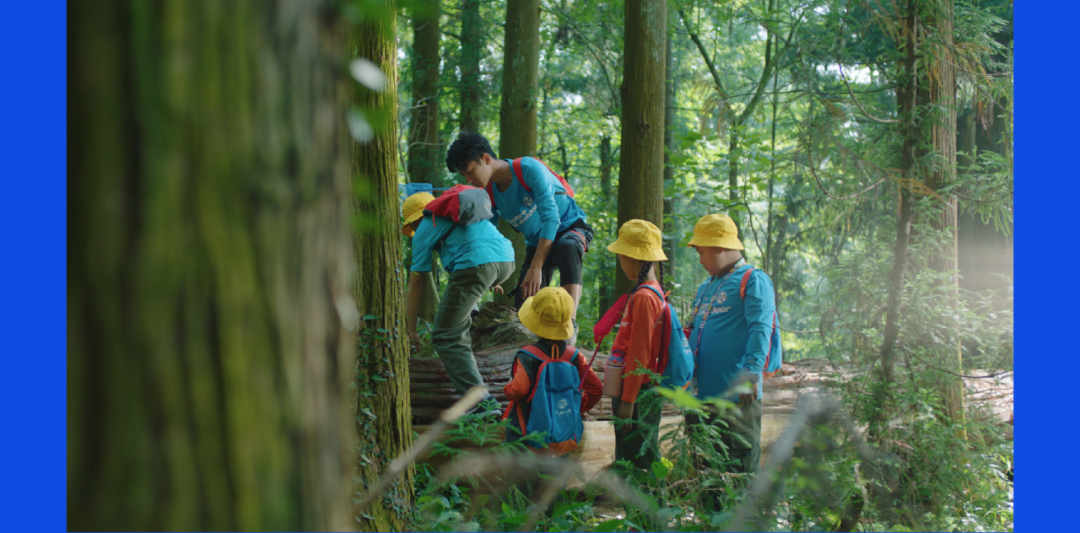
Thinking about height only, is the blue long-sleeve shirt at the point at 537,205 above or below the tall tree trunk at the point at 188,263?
above

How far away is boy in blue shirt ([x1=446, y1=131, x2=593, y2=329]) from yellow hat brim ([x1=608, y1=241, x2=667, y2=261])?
1012 mm

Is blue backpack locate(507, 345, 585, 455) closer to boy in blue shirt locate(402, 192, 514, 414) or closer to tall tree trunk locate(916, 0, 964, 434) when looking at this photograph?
boy in blue shirt locate(402, 192, 514, 414)

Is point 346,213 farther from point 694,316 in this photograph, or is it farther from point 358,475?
point 694,316

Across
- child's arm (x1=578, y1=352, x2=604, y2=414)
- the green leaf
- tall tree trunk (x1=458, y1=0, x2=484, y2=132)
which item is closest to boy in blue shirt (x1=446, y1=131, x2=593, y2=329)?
child's arm (x1=578, y1=352, x2=604, y2=414)

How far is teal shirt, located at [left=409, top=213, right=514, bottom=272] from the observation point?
16.0ft

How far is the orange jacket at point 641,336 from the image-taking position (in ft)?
12.2

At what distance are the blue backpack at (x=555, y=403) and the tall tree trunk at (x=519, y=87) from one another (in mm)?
4574

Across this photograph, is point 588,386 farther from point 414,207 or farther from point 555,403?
point 414,207

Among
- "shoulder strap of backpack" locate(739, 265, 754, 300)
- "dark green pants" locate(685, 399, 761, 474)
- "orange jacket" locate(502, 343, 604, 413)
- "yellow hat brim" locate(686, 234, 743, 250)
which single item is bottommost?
"dark green pants" locate(685, 399, 761, 474)

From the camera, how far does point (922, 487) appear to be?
138 inches

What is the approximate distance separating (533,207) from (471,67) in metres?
6.95

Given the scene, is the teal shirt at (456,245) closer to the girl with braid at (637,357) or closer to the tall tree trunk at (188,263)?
the girl with braid at (637,357)

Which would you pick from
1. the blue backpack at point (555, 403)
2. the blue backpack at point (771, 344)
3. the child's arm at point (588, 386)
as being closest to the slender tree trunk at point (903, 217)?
the blue backpack at point (771, 344)

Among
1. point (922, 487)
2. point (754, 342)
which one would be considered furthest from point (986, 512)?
point (754, 342)
